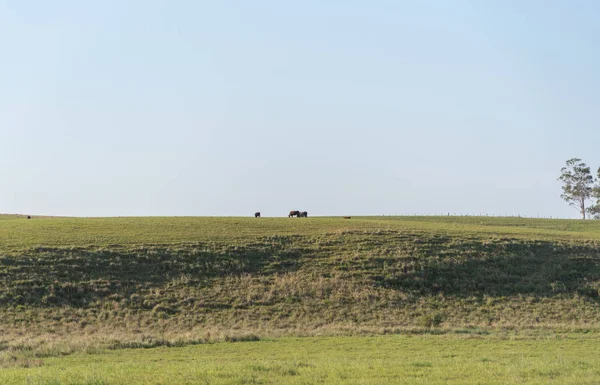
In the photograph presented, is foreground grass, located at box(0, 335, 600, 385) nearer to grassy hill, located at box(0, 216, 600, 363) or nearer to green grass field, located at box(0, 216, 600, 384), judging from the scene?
green grass field, located at box(0, 216, 600, 384)

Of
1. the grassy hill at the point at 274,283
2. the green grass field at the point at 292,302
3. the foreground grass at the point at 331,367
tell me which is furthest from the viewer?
the grassy hill at the point at 274,283

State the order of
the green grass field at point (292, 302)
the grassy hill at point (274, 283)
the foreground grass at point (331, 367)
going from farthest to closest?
the grassy hill at point (274, 283), the green grass field at point (292, 302), the foreground grass at point (331, 367)

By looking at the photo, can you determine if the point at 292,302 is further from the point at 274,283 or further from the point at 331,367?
the point at 331,367

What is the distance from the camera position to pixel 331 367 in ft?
53.4

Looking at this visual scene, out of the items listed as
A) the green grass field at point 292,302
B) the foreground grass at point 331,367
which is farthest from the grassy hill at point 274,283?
the foreground grass at point 331,367

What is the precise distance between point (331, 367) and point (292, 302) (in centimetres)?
2202

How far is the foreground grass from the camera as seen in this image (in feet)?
47.4

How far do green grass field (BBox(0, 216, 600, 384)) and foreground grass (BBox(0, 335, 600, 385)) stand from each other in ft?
0.24

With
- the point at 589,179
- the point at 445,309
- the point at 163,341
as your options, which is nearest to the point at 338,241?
the point at 445,309

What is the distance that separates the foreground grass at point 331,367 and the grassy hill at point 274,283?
4163 millimetres

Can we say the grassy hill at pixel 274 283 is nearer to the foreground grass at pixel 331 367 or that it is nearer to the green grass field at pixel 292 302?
the green grass field at pixel 292 302

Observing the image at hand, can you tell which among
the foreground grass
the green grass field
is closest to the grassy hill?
the green grass field

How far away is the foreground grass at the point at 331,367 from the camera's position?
14461 millimetres

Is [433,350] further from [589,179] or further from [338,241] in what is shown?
[589,179]
